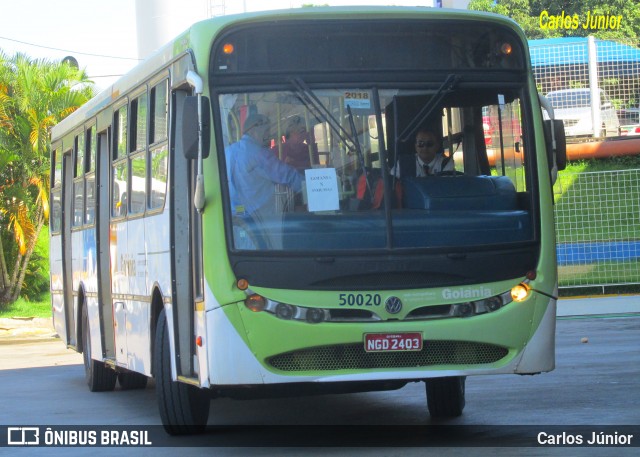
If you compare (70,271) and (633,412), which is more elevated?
(70,271)

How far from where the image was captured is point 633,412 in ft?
32.5

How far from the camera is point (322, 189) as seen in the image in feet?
27.5

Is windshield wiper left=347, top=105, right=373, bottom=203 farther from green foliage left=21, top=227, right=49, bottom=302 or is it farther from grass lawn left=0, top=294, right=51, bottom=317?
green foliage left=21, top=227, right=49, bottom=302

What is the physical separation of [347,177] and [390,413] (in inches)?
125

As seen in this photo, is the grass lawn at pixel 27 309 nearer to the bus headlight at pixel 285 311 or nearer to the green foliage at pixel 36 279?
the green foliage at pixel 36 279

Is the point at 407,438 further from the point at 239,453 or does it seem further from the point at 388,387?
the point at 239,453

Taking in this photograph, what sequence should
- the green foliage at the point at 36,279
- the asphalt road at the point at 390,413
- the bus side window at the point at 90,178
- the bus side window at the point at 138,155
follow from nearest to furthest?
the asphalt road at the point at 390,413 → the bus side window at the point at 138,155 → the bus side window at the point at 90,178 → the green foliage at the point at 36,279

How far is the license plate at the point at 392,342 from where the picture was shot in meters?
8.22

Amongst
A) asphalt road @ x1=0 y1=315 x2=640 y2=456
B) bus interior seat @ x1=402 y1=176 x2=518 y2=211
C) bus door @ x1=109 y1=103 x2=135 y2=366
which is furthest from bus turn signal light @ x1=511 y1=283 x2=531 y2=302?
bus door @ x1=109 y1=103 x2=135 y2=366

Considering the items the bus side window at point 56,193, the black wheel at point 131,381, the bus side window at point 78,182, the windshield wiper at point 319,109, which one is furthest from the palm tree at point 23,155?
the windshield wiper at point 319,109

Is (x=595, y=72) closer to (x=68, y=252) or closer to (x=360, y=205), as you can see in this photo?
(x=68, y=252)

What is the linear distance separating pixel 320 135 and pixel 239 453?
2.28 metres

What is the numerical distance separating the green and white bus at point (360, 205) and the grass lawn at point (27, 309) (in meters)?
20.0

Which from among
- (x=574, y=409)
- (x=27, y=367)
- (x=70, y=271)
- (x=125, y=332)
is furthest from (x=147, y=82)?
(x=27, y=367)
